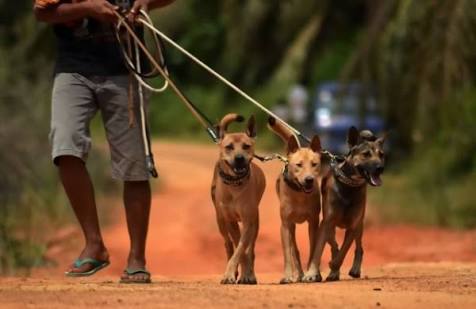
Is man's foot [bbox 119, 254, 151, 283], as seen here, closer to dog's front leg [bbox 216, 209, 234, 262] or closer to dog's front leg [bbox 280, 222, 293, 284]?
dog's front leg [bbox 216, 209, 234, 262]

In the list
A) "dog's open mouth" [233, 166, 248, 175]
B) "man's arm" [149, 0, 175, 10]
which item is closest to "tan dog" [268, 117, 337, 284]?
"dog's open mouth" [233, 166, 248, 175]

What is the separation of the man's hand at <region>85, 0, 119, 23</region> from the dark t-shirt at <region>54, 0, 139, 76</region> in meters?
0.15

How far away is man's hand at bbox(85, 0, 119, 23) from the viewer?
386 inches

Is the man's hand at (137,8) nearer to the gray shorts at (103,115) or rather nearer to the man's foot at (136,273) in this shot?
the gray shorts at (103,115)

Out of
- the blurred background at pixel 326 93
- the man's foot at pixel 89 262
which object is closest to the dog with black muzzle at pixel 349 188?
the man's foot at pixel 89 262

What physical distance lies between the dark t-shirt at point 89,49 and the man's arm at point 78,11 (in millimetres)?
129

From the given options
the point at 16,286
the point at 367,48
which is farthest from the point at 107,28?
the point at 367,48

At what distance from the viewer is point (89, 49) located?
32.9ft

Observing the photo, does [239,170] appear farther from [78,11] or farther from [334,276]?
[78,11]

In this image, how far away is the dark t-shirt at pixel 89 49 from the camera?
32.9ft

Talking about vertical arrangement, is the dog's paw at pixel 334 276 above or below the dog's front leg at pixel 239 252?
below

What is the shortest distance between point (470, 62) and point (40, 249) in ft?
17.2

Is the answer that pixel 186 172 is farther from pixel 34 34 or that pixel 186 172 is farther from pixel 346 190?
pixel 346 190

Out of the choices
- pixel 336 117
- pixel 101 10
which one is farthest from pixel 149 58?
pixel 336 117
